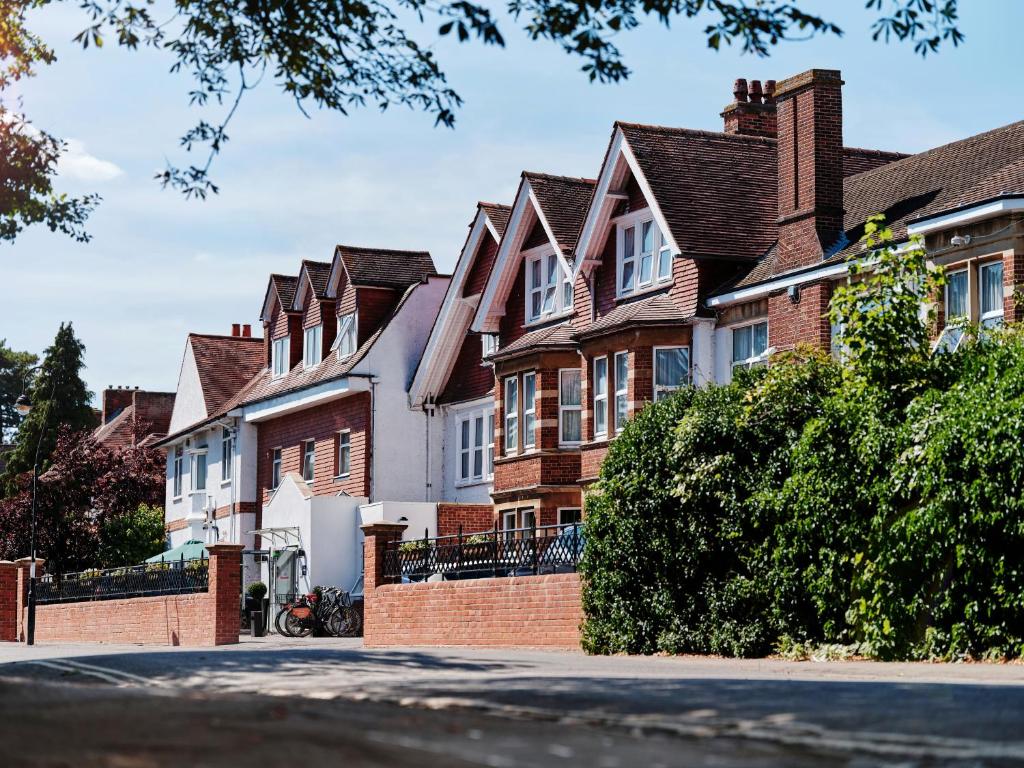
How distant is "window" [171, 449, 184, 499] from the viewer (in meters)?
57.4

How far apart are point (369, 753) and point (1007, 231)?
68.1 feet

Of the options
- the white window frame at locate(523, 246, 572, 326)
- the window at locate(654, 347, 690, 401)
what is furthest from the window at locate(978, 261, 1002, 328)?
the white window frame at locate(523, 246, 572, 326)

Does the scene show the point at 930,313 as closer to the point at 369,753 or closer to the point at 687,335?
the point at 687,335

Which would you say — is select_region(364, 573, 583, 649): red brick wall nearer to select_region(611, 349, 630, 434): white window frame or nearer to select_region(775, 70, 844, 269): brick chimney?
select_region(611, 349, 630, 434): white window frame

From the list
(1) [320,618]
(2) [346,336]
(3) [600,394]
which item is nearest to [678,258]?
(3) [600,394]

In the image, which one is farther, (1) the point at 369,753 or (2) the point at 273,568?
(2) the point at 273,568

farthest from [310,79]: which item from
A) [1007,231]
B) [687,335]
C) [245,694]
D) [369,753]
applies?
[687,335]

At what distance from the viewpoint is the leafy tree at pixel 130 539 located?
2327 inches

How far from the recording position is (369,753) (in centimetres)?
866

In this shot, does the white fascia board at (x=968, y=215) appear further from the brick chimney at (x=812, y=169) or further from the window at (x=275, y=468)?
the window at (x=275, y=468)

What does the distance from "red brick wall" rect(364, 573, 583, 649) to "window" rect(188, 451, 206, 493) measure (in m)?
24.2

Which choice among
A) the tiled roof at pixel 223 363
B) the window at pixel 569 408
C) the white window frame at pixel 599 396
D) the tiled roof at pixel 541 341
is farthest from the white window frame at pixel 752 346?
the tiled roof at pixel 223 363

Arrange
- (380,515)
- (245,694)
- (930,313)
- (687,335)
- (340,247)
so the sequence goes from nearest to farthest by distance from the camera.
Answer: (245,694) → (930,313) → (687,335) → (380,515) → (340,247)

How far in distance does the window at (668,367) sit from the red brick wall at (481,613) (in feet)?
21.6
